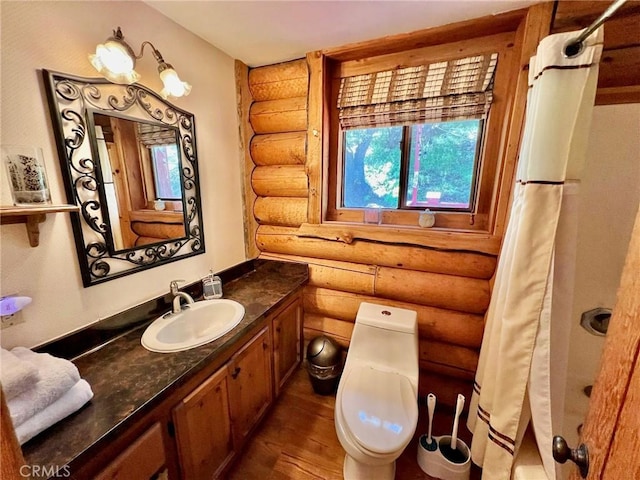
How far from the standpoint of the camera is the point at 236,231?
2.16 meters

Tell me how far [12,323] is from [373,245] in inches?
70.7

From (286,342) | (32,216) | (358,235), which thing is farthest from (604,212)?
(32,216)

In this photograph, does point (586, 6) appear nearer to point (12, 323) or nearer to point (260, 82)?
point (260, 82)

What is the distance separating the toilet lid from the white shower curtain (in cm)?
40

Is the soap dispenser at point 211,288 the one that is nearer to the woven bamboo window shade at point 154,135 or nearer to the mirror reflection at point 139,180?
the mirror reflection at point 139,180

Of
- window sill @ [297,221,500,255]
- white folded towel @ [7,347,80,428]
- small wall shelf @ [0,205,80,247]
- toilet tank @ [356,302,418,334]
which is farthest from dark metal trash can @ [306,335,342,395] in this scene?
small wall shelf @ [0,205,80,247]

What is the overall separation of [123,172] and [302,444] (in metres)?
1.85

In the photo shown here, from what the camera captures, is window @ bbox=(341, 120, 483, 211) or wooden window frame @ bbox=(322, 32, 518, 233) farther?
window @ bbox=(341, 120, 483, 211)

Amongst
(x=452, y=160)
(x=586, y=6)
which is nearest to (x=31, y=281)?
(x=452, y=160)

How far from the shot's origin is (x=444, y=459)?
4.53 feet

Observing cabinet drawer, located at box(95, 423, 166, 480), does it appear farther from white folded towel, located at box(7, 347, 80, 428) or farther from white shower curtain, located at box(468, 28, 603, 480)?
white shower curtain, located at box(468, 28, 603, 480)

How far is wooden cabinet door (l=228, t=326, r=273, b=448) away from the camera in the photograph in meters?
1.36

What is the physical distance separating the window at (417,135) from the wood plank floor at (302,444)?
1379 millimetres

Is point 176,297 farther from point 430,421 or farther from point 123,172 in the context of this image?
point 430,421
